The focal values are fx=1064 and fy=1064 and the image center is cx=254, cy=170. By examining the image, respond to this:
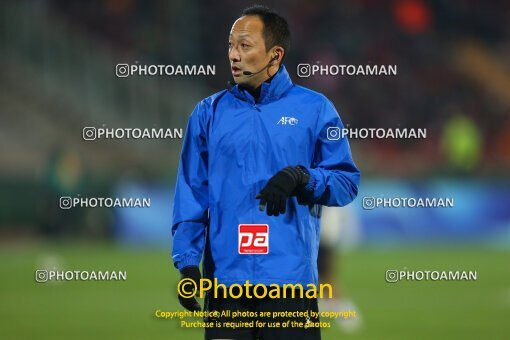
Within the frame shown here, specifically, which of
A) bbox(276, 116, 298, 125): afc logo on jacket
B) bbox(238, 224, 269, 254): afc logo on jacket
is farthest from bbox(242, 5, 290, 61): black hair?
bbox(238, 224, 269, 254): afc logo on jacket

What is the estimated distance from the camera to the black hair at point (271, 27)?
4.38 m

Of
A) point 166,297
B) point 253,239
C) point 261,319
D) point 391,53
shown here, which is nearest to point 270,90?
point 253,239

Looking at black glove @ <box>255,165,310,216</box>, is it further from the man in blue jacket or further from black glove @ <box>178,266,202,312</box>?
black glove @ <box>178,266,202,312</box>

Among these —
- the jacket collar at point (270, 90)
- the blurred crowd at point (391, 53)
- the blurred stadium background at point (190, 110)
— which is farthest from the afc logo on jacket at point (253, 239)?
the blurred crowd at point (391, 53)

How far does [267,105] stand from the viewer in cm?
436

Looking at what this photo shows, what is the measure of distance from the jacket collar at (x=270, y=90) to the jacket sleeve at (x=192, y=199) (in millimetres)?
172

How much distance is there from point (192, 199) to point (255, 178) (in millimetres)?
279

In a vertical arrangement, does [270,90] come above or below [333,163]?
above

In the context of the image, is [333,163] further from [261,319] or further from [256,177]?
[261,319]

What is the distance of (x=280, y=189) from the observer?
4.02 m

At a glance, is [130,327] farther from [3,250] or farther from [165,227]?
[3,250]

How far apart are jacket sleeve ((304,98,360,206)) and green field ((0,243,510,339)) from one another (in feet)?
16.6

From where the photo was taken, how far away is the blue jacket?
4227mm

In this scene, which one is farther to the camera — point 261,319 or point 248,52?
point 248,52
